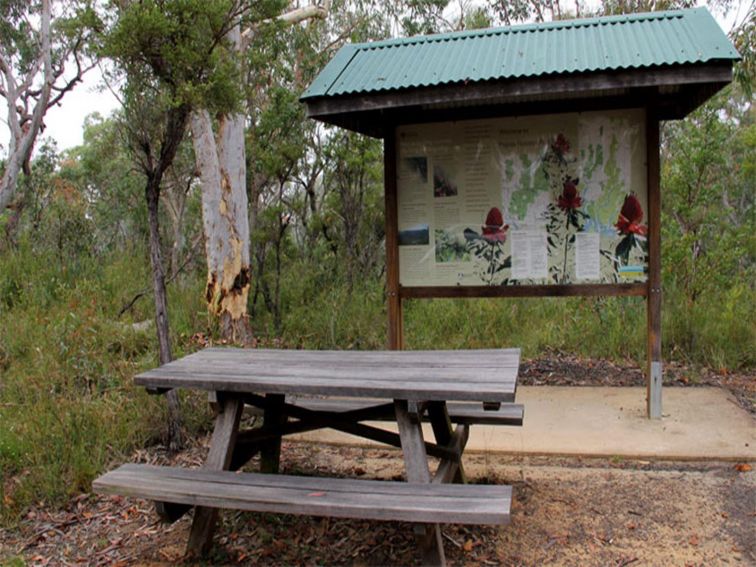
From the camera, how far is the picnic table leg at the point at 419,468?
2811 millimetres

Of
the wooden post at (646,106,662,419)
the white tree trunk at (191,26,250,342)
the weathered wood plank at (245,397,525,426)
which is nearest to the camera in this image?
the weathered wood plank at (245,397,525,426)

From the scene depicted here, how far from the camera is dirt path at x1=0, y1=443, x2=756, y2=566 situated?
3.13 metres

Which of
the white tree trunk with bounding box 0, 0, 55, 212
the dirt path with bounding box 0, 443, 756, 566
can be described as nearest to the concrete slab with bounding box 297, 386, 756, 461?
the dirt path with bounding box 0, 443, 756, 566

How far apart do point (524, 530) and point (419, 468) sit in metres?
0.73

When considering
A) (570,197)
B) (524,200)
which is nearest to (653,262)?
(570,197)

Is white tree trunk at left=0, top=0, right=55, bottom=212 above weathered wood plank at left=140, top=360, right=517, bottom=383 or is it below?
above

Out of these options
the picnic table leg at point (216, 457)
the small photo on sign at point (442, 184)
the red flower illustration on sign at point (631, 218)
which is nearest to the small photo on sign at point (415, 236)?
the small photo on sign at point (442, 184)

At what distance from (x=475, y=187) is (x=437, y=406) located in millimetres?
2293

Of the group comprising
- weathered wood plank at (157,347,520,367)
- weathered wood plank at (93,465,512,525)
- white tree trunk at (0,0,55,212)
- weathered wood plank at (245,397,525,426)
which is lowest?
weathered wood plank at (93,465,512,525)

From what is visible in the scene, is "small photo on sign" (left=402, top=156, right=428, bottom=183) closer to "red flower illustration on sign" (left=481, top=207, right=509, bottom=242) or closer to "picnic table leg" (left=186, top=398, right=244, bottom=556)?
"red flower illustration on sign" (left=481, top=207, right=509, bottom=242)

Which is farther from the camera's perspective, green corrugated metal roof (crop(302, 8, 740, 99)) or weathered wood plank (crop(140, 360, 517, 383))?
green corrugated metal roof (crop(302, 8, 740, 99))

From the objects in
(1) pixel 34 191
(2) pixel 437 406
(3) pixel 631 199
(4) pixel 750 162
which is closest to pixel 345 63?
(3) pixel 631 199

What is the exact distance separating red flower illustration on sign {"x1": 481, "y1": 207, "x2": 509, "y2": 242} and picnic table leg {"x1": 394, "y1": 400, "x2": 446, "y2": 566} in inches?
96.3

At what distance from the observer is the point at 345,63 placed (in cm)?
520
